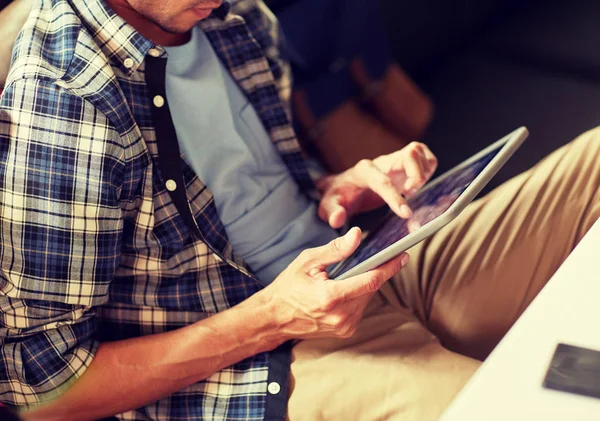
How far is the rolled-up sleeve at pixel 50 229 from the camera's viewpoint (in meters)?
0.78

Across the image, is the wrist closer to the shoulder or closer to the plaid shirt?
the plaid shirt

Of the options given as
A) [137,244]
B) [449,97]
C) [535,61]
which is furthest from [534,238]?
[535,61]

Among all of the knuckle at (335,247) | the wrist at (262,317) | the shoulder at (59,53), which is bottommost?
the wrist at (262,317)

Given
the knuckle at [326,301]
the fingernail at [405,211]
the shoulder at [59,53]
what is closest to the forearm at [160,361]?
the knuckle at [326,301]

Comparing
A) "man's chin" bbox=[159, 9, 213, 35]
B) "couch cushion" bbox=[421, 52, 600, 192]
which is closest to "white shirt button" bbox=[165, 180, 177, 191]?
"man's chin" bbox=[159, 9, 213, 35]

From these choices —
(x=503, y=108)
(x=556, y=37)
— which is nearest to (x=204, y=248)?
(x=503, y=108)

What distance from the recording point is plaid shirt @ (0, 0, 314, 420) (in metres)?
0.79

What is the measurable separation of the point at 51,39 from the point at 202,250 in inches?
13.8

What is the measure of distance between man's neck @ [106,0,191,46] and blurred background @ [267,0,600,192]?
18.1 inches

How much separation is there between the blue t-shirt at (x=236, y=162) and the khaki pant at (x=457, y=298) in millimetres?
164

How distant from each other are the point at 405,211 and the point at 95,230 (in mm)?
417

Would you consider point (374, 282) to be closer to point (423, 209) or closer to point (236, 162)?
point (423, 209)

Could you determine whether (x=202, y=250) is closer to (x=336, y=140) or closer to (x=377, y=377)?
(x=377, y=377)

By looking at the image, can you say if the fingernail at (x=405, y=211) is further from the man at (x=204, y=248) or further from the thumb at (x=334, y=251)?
the thumb at (x=334, y=251)
